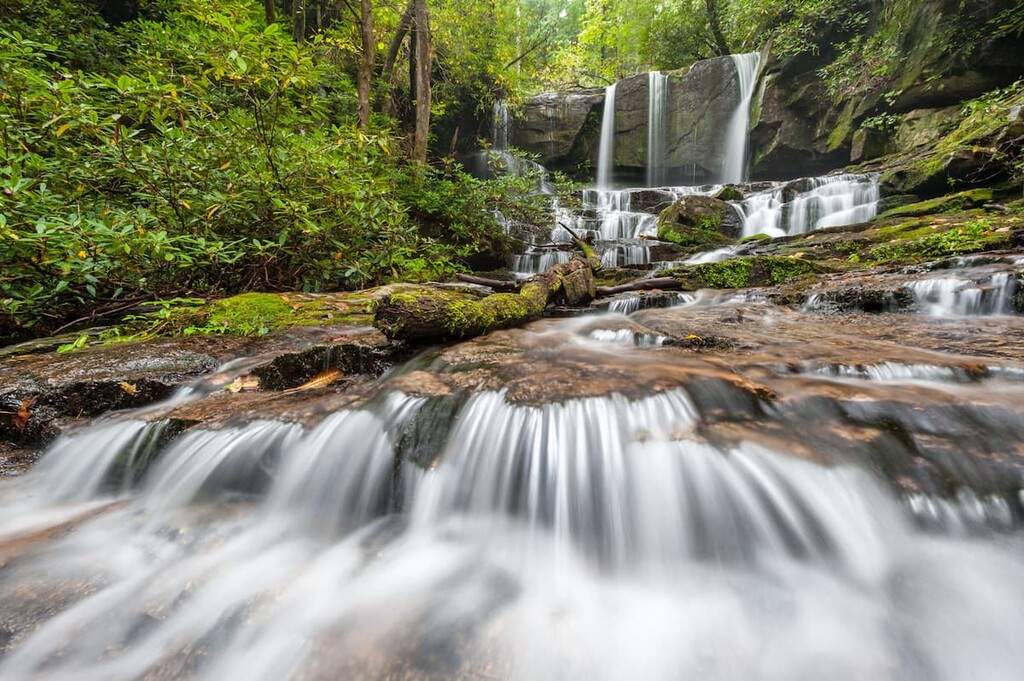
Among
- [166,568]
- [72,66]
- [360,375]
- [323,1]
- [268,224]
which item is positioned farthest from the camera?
[323,1]

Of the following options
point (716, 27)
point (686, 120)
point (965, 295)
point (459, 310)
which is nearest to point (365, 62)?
point (459, 310)

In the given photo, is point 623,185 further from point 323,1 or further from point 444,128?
point 323,1

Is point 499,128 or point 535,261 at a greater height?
point 499,128

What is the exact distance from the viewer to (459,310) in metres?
3.47

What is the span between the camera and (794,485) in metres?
1.70

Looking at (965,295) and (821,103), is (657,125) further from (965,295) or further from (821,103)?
(965,295)

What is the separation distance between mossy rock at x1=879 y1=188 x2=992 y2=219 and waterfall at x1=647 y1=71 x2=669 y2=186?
11532mm

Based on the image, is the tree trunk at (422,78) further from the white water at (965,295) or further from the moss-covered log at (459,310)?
the white water at (965,295)

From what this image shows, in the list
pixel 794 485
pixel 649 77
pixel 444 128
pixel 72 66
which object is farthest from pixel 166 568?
pixel 649 77

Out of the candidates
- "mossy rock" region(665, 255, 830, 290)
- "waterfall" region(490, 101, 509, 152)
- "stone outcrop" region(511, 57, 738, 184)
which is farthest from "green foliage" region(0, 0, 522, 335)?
"stone outcrop" region(511, 57, 738, 184)

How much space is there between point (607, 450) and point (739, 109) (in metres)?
19.3

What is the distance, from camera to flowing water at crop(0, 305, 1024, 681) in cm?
119

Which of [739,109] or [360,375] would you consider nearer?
[360,375]

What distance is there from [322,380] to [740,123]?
1916 centimetres
